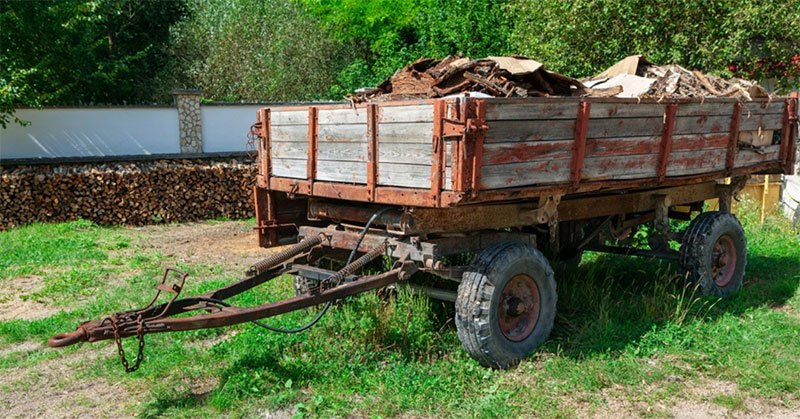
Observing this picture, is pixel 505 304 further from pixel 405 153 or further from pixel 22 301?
pixel 22 301

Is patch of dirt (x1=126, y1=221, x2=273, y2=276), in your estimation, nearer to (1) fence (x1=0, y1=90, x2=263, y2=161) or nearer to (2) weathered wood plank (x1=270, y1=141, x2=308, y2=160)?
(1) fence (x1=0, y1=90, x2=263, y2=161)

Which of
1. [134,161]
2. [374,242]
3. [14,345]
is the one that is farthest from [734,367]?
[134,161]

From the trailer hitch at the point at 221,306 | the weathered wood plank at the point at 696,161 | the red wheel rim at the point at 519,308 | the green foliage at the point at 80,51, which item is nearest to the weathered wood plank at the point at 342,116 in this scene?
the trailer hitch at the point at 221,306

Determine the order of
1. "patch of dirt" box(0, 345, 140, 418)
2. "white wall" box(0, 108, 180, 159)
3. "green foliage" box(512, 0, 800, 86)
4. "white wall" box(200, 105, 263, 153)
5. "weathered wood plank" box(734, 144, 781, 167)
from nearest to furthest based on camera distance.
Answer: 1. "patch of dirt" box(0, 345, 140, 418)
2. "weathered wood plank" box(734, 144, 781, 167)
3. "green foliage" box(512, 0, 800, 86)
4. "white wall" box(0, 108, 180, 159)
5. "white wall" box(200, 105, 263, 153)

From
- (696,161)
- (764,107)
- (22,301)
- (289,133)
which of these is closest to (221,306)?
(289,133)

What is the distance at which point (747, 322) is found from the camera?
6188 millimetres

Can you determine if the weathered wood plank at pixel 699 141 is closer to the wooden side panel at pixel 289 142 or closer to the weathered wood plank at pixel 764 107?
the weathered wood plank at pixel 764 107

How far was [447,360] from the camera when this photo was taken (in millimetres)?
5383

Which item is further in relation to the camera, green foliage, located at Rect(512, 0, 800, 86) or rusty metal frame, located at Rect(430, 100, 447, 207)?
green foliage, located at Rect(512, 0, 800, 86)

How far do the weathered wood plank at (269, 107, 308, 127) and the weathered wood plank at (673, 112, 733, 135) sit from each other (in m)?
3.17

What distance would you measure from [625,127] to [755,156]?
8.20ft

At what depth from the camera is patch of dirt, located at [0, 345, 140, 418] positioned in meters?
4.69

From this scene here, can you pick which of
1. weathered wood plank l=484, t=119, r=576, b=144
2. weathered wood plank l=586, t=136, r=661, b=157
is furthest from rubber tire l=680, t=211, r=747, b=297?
weathered wood plank l=484, t=119, r=576, b=144

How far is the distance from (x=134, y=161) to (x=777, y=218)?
34.6 ft
